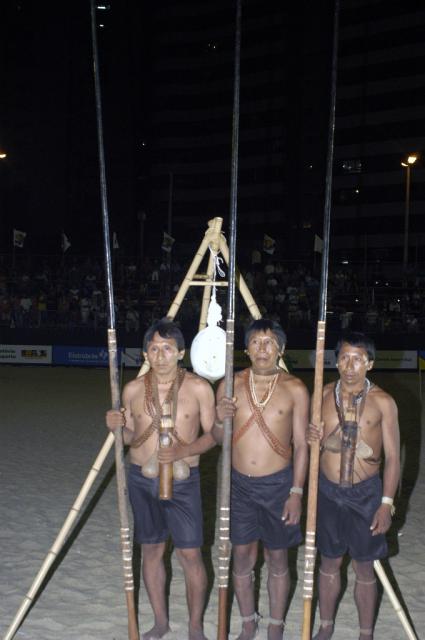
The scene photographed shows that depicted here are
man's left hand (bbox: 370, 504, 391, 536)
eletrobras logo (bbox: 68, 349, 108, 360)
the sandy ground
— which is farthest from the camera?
eletrobras logo (bbox: 68, 349, 108, 360)

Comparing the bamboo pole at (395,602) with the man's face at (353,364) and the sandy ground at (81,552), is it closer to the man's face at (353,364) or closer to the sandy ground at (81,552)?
the sandy ground at (81,552)

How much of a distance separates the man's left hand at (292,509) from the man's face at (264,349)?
684 mm

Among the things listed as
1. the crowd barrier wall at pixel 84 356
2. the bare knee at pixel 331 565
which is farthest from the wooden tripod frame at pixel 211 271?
the crowd barrier wall at pixel 84 356

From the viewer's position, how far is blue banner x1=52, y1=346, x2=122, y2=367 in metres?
21.8

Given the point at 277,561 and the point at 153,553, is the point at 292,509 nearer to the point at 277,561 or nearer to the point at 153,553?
the point at 277,561

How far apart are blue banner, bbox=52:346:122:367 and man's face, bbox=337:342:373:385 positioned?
17896 mm

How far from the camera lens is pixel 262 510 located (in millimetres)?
4328

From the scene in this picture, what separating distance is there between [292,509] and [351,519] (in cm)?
33

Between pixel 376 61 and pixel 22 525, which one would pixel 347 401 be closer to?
pixel 22 525

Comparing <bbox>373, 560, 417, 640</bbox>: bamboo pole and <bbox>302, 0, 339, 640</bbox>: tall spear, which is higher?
<bbox>302, 0, 339, 640</bbox>: tall spear

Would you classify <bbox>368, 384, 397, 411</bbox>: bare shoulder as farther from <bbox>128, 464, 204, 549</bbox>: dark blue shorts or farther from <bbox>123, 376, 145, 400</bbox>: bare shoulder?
<bbox>123, 376, 145, 400</bbox>: bare shoulder

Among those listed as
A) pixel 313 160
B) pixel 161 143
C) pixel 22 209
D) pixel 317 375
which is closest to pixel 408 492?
pixel 317 375

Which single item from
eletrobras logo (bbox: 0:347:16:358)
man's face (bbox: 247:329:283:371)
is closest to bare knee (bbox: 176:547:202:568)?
man's face (bbox: 247:329:283:371)

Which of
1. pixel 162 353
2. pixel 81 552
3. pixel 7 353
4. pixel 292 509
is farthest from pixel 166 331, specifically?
pixel 7 353
